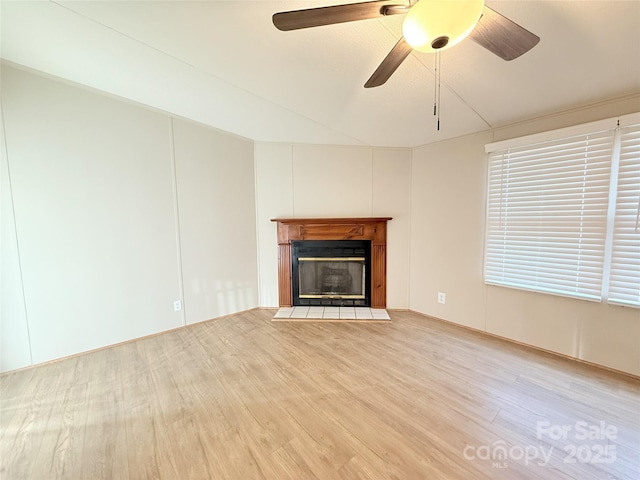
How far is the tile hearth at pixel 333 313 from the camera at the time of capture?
124 inches

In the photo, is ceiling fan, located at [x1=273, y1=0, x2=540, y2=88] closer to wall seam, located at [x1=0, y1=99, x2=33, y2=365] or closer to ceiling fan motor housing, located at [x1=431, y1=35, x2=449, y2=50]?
ceiling fan motor housing, located at [x1=431, y1=35, x2=449, y2=50]

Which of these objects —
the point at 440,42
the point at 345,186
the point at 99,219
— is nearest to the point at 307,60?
the point at 440,42

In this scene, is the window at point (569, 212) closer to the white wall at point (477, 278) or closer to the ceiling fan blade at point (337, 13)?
the white wall at point (477, 278)

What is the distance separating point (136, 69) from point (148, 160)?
0.88 meters

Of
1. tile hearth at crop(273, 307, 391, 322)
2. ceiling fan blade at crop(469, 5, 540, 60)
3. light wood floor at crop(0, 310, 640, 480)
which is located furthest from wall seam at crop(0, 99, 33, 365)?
ceiling fan blade at crop(469, 5, 540, 60)

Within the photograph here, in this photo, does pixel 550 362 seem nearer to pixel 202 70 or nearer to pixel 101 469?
pixel 101 469

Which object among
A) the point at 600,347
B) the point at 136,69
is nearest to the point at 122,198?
the point at 136,69

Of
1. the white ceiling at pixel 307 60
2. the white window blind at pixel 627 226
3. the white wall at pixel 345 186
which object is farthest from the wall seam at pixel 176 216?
the white window blind at pixel 627 226

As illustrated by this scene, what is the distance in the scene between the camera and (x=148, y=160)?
8.57 feet

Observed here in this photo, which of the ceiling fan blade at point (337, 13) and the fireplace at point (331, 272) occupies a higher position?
the ceiling fan blade at point (337, 13)

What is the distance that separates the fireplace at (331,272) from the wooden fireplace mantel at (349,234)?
0.23ft

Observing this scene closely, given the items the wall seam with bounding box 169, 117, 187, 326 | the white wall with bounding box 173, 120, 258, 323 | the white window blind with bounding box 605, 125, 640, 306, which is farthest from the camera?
the white wall with bounding box 173, 120, 258, 323

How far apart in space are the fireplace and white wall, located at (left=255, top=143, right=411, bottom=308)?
0.39 meters

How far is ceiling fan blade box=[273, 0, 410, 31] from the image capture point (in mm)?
1062
